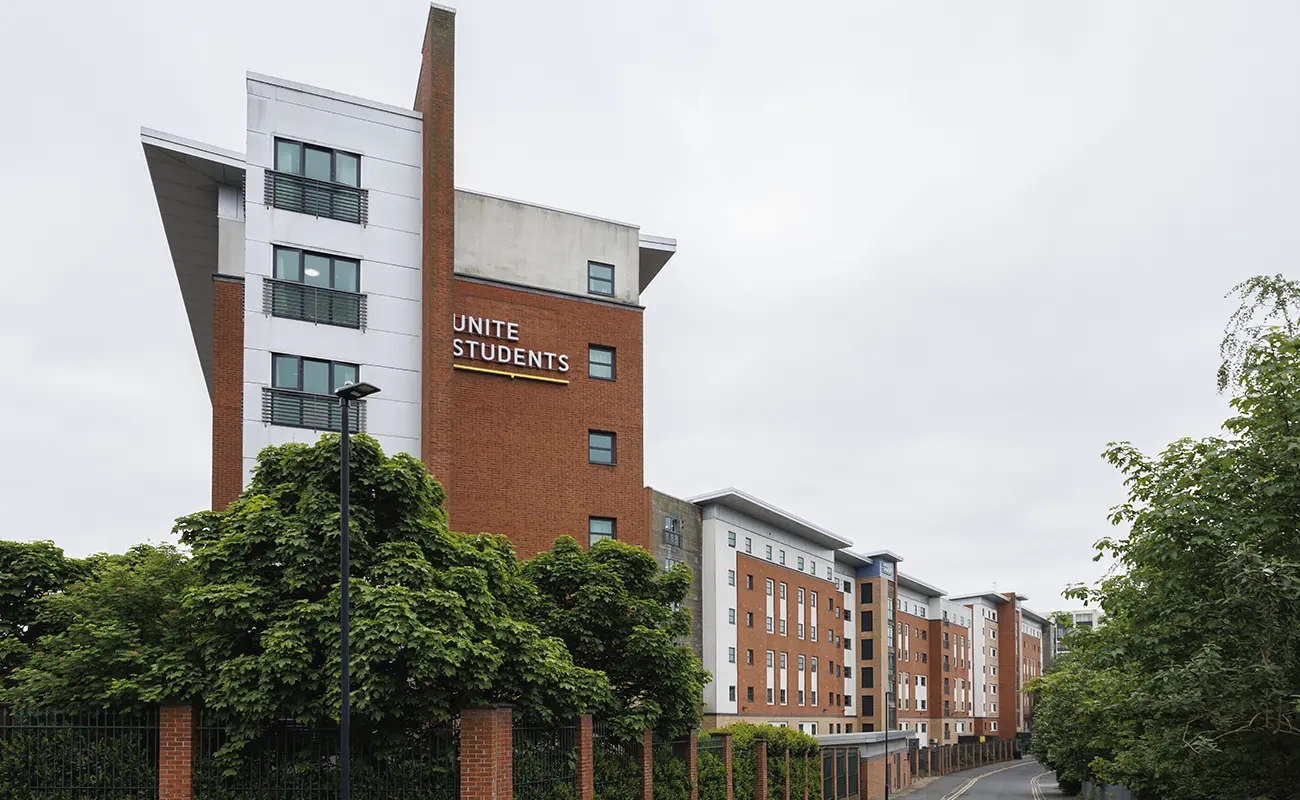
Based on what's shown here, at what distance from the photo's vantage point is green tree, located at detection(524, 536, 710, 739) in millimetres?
30250

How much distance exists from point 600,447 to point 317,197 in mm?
13513

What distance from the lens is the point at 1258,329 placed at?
2033 centimetres

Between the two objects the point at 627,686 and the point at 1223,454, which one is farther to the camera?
the point at 627,686

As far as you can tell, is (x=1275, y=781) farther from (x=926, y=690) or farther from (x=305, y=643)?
(x=926, y=690)

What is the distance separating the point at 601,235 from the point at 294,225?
1203 centimetres

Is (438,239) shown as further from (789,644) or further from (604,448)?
(789,644)

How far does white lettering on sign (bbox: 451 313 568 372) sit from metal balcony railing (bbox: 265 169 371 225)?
195 inches

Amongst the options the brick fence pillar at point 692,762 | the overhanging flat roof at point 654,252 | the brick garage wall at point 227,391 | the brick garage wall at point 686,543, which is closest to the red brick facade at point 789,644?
the brick garage wall at point 686,543

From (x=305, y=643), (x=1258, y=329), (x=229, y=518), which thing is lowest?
(x=305, y=643)

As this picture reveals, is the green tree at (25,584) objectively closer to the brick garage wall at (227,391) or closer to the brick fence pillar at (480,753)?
the brick garage wall at (227,391)

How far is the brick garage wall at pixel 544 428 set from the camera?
3931cm

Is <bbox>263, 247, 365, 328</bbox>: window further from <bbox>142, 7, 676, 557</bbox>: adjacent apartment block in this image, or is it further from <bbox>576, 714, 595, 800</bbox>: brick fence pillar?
<bbox>576, 714, 595, 800</bbox>: brick fence pillar

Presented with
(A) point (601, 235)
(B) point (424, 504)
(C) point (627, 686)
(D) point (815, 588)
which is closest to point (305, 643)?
(B) point (424, 504)

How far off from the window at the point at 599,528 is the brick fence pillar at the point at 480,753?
712 inches
